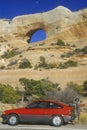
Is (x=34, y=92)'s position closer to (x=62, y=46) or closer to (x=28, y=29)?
(x=62, y=46)

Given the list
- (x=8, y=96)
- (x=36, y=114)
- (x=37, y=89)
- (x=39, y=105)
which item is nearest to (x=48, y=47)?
(x=37, y=89)


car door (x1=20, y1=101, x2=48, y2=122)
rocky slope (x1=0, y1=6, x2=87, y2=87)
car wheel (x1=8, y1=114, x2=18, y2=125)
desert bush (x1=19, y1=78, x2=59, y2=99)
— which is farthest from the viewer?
rocky slope (x1=0, y1=6, x2=87, y2=87)

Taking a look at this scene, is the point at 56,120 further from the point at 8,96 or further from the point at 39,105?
the point at 8,96

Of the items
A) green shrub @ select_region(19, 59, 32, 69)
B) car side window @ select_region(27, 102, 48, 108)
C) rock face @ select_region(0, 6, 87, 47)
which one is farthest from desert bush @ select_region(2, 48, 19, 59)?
car side window @ select_region(27, 102, 48, 108)

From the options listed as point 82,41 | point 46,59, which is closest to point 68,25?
point 82,41

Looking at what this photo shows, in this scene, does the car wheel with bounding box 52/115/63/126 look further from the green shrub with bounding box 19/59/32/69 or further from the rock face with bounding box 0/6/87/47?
the rock face with bounding box 0/6/87/47

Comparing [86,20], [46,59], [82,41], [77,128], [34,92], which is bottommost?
[77,128]

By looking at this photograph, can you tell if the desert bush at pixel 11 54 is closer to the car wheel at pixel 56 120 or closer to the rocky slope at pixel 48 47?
the rocky slope at pixel 48 47
